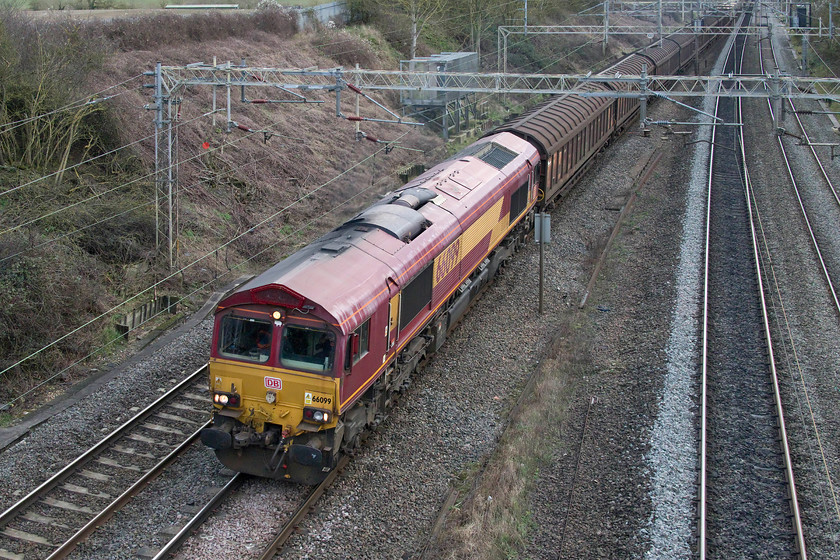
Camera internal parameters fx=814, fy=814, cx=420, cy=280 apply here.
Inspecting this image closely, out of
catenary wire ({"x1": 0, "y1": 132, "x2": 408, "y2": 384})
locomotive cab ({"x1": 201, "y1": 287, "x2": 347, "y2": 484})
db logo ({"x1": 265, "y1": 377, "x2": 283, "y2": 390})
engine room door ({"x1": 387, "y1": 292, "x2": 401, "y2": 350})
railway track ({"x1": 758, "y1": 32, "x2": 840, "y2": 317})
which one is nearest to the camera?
locomotive cab ({"x1": 201, "y1": 287, "x2": 347, "y2": 484})

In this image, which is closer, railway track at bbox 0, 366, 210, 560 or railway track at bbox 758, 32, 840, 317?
railway track at bbox 0, 366, 210, 560

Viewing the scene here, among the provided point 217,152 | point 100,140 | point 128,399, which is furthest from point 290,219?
point 128,399

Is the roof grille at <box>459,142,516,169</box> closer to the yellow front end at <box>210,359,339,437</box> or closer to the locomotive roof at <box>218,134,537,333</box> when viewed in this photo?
the locomotive roof at <box>218,134,537,333</box>

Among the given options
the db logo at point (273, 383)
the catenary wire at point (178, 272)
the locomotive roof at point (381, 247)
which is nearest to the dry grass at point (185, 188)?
the catenary wire at point (178, 272)

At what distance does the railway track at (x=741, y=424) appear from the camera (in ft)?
37.4

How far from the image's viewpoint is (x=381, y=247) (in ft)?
45.6

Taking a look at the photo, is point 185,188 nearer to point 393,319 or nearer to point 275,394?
point 393,319

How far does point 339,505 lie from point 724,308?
11477mm

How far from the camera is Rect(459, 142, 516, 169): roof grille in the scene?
2108cm

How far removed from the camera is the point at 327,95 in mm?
38406

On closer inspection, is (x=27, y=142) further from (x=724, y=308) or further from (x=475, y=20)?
(x=475, y=20)

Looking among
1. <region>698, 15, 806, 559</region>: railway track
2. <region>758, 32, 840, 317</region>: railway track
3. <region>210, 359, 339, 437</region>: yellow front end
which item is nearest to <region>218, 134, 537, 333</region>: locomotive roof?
<region>210, 359, 339, 437</region>: yellow front end

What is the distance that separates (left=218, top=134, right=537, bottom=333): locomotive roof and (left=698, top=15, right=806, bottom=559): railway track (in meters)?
A: 5.73

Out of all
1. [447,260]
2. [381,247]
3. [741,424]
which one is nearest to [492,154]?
[447,260]
